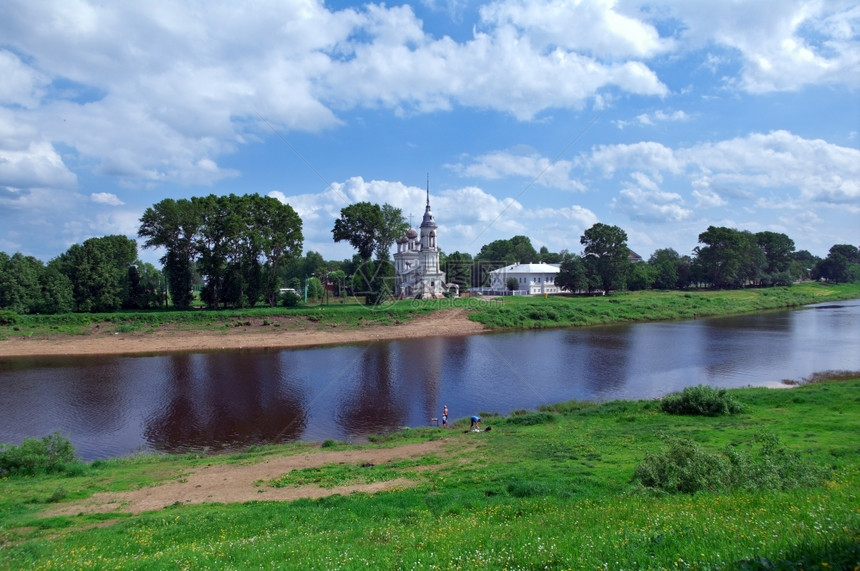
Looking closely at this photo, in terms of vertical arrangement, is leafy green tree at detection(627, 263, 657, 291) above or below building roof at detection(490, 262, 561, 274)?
below

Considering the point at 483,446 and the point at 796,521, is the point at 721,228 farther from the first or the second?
the point at 796,521

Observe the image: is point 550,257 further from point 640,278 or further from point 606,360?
point 606,360

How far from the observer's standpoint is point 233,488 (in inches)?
535

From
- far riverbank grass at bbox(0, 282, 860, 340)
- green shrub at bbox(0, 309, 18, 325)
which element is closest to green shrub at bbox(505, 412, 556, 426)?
far riverbank grass at bbox(0, 282, 860, 340)

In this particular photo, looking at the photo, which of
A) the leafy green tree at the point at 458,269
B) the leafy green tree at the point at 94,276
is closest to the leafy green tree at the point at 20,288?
the leafy green tree at the point at 94,276

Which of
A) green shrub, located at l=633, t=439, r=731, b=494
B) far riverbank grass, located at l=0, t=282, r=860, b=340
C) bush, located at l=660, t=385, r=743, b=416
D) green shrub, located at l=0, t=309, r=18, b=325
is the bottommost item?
bush, located at l=660, t=385, r=743, b=416

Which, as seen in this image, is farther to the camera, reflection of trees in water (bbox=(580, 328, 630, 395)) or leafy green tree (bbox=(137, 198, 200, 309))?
leafy green tree (bbox=(137, 198, 200, 309))

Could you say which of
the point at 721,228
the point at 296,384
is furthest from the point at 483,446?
the point at 721,228

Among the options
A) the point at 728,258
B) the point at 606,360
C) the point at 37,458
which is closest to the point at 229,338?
the point at 37,458

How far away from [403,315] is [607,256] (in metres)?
41.6

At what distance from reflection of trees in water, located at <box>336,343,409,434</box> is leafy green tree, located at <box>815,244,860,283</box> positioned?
11963 centimetres

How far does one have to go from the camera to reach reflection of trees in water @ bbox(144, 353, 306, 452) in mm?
20656

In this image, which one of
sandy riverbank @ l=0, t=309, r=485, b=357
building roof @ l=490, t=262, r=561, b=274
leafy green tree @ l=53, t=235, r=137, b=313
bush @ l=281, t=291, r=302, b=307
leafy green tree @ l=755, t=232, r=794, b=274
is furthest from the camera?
leafy green tree @ l=755, t=232, r=794, b=274

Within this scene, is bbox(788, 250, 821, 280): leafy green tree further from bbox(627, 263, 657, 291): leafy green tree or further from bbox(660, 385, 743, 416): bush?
bbox(660, 385, 743, 416): bush
